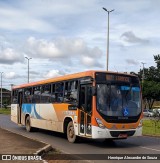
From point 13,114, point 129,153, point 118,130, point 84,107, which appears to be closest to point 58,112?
point 84,107

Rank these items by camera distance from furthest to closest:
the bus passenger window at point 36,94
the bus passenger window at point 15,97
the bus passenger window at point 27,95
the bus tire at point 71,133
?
the bus passenger window at point 15,97
the bus passenger window at point 27,95
the bus passenger window at point 36,94
the bus tire at point 71,133

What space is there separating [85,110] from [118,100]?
138 centimetres

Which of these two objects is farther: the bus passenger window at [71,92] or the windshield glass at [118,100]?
the bus passenger window at [71,92]

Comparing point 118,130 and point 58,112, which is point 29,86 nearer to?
point 58,112

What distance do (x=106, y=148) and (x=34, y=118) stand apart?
8.58 meters

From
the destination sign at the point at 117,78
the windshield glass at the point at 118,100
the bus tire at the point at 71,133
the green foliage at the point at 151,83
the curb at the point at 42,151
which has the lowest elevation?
the curb at the point at 42,151

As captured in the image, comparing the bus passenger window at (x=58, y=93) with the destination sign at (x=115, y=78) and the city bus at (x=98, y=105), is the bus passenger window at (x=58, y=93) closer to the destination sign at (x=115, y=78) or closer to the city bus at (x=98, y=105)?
the city bus at (x=98, y=105)

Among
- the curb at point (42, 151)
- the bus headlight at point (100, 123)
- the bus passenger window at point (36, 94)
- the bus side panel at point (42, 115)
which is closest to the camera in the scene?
the curb at point (42, 151)

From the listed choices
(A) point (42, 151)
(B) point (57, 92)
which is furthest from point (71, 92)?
(A) point (42, 151)

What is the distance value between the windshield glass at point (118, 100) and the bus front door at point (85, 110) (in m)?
0.48

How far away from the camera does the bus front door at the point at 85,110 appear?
51.8ft

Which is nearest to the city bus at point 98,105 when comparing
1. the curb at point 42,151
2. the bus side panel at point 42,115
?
the bus side panel at point 42,115

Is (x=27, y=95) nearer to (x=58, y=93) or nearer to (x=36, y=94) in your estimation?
(x=36, y=94)

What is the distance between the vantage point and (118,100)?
1580cm
